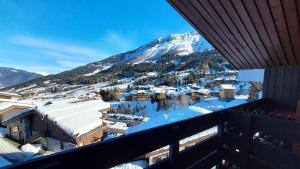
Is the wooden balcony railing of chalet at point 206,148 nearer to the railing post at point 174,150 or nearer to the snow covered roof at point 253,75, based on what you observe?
the railing post at point 174,150

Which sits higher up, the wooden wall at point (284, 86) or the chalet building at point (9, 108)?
the wooden wall at point (284, 86)

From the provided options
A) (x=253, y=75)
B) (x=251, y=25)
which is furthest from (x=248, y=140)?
(x=253, y=75)

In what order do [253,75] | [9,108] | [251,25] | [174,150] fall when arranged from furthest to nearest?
[9,108] < [253,75] < [251,25] < [174,150]

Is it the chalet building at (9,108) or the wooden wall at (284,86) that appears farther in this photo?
the chalet building at (9,108)

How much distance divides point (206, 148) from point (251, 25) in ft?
6.32

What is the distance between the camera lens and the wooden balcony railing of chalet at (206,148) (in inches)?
43.4

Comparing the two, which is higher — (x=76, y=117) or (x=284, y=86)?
(x=284, y=86)

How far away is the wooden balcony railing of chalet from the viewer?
43.4 inches

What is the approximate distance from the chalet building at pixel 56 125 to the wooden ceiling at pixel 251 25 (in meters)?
7.97

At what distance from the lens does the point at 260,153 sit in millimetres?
2168

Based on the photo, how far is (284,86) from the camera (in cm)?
471

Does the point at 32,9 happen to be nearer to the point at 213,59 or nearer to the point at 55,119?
the point at 55,119

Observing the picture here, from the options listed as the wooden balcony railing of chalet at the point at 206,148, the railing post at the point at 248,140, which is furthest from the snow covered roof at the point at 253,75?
the railing post at the point at 248,140

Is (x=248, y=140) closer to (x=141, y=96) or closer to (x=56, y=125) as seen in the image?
(x=56, y=125)
